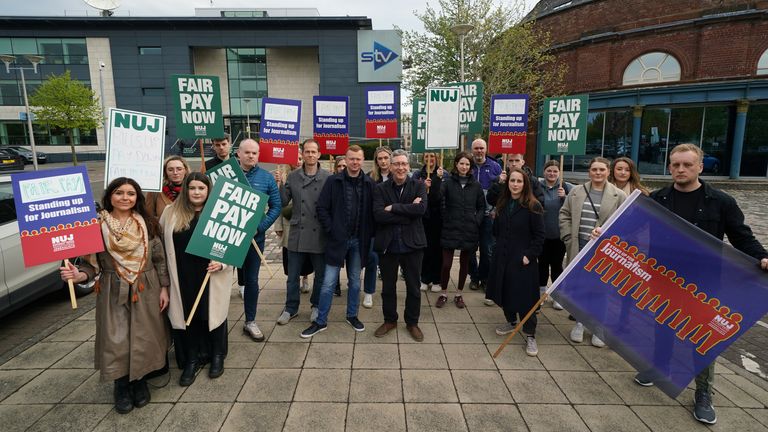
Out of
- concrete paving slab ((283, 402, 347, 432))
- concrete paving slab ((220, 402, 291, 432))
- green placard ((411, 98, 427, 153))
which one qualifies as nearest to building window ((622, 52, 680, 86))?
green placard ((411, 98, 427, 153))

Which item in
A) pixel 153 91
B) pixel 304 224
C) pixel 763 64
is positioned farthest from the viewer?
pixel 153 91

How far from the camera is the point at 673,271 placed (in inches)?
135

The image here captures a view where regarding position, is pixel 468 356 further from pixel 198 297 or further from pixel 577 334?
pixel 198 297

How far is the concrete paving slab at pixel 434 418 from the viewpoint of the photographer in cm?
320

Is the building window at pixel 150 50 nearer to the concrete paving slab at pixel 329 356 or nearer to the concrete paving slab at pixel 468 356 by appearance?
the concrete paving slab at pixel 329 356

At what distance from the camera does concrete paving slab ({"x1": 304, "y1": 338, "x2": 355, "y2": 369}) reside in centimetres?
411

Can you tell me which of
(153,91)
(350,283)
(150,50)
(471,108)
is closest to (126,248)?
(350,283)

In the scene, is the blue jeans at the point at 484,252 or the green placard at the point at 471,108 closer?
the blue jeans at the point at 484,252

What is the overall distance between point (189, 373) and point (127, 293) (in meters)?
1.02

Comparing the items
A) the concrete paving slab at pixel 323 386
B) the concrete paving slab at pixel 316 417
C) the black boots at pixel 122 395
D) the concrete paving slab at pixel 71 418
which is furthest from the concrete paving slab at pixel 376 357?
the concrete paving slab at pixel 71 418

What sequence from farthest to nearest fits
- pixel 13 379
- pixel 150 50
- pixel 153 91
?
pixel 153 91, pixel 150 50, pixel 13 379

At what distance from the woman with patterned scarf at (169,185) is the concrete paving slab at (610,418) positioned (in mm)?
4497

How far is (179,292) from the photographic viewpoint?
365cm

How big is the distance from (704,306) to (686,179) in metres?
1.06
